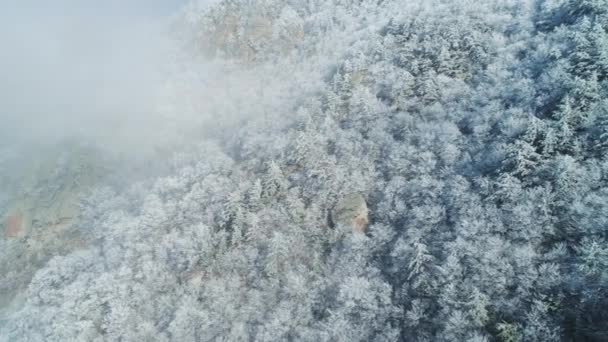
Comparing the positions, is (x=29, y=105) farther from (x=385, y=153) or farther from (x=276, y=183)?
(x=385, y=153)

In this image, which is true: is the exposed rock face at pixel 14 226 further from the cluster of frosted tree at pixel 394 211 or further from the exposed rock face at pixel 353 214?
the exposed rock face at pixel 353 214

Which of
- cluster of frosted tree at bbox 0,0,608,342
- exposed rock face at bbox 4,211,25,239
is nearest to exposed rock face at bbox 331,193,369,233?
cluster of frosted tree at bbox 0,0,608,342

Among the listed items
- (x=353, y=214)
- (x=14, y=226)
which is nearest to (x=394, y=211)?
(x=353, y=214)

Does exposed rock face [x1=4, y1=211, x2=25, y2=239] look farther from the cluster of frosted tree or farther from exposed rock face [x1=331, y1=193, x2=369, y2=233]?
exposed rock face [x1=331, y1=193, x2=369, y2=233]

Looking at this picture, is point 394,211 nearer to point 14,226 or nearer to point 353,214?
point 353,214

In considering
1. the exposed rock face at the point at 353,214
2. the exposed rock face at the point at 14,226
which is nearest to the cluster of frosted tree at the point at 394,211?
the exposed rock face at the point at 353,214
